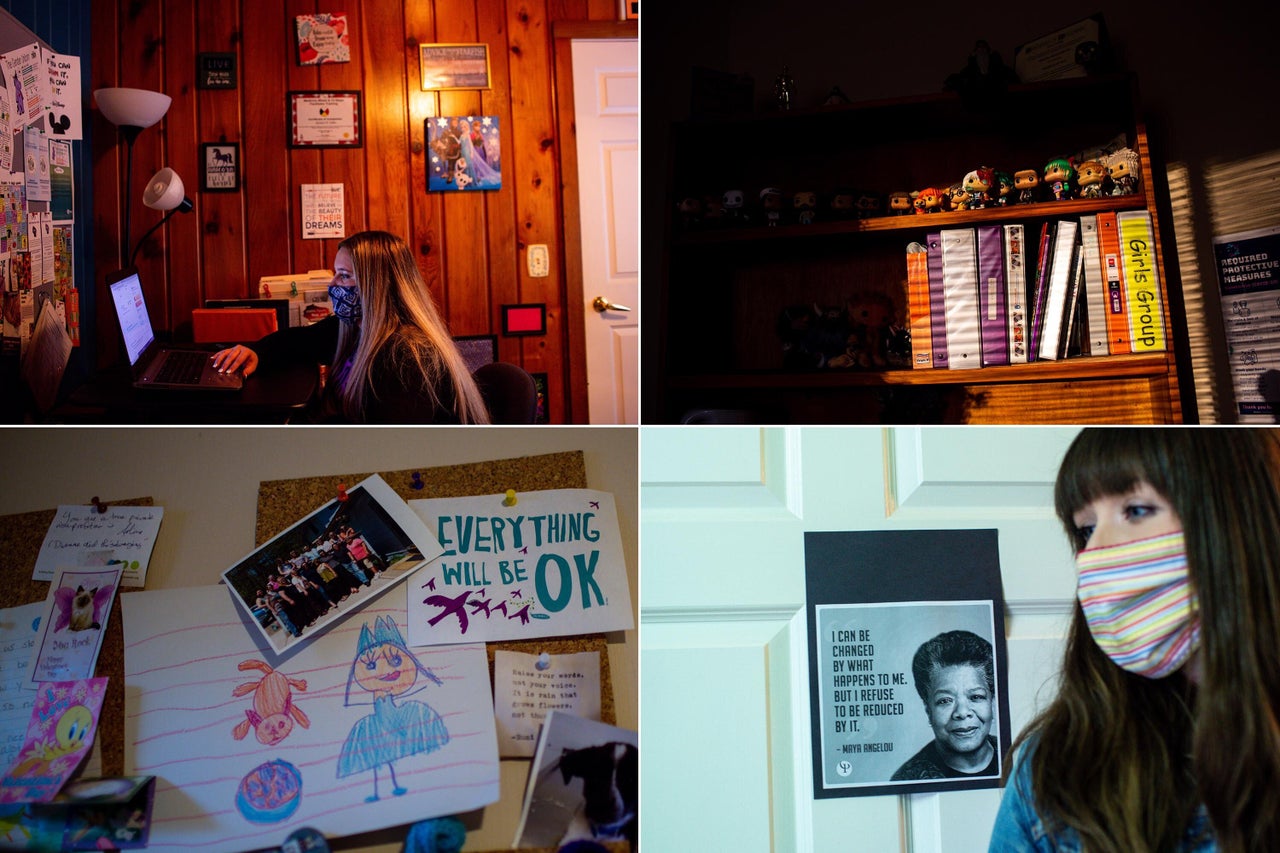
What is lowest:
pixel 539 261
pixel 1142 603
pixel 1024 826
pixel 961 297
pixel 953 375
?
pixel 1024 826

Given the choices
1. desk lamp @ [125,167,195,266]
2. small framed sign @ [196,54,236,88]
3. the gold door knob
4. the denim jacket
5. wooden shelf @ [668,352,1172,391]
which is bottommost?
the denim jacket

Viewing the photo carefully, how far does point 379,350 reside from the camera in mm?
→ 1295

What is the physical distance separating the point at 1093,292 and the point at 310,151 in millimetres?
1396

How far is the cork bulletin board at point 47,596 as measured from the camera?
2.56 feet

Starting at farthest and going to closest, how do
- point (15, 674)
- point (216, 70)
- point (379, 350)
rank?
point (216, 70) < point (379, 350) < point (15, 674)

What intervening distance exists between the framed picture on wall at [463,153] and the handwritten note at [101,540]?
100cm

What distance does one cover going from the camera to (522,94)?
168 centimetres

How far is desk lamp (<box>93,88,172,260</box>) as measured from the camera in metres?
1.44

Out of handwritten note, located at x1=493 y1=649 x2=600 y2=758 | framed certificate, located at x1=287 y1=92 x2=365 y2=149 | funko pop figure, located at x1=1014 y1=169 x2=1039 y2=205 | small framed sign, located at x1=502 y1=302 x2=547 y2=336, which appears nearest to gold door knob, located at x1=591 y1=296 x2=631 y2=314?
small framed sign, located at x1=502 y1=302 x2=547 y2=336

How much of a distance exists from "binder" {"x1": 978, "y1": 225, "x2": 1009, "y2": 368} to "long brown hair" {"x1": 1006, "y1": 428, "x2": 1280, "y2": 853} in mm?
196

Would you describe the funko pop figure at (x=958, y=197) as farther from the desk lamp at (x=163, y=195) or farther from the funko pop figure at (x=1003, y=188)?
the desk lamp at (x=163, y=195)

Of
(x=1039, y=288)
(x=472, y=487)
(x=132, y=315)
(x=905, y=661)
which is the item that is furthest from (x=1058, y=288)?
(x=132, y=315)

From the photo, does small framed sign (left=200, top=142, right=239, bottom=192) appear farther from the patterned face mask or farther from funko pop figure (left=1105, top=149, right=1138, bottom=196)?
funko pop figure (left=1105, top=149, right=1138, bottom=196)

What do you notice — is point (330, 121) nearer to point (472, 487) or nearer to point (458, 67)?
point (458, 67)
